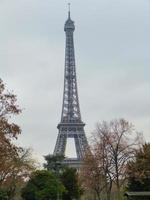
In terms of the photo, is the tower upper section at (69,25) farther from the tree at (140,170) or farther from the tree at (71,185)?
the tree at (140,170)

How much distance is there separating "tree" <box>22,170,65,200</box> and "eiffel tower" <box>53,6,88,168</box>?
38808 millimetres

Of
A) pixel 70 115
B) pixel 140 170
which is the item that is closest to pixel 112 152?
pixel 140 170

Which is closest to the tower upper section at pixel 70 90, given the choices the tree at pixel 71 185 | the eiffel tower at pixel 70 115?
the eiffel tower at pixel 70 115

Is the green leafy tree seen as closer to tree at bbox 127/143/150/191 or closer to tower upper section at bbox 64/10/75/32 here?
tree at bbox 127/143/150/191

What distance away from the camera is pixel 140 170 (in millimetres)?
67250

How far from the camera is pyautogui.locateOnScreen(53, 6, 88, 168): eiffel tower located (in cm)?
12619

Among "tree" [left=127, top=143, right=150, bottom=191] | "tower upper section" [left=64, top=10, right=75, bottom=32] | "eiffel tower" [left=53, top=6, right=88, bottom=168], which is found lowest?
"tree" [left=127, top=143, right=150, bottom=191]

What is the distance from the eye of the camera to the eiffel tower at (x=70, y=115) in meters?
126

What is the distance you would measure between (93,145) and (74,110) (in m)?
75.1

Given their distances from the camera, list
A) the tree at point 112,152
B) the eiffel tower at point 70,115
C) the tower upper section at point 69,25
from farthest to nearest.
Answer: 1. the tower upper section at point 69,25
2. the eiffel tower at point 70,115
3. the tree at point 112,152

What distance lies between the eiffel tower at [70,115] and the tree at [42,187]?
38.8 meters

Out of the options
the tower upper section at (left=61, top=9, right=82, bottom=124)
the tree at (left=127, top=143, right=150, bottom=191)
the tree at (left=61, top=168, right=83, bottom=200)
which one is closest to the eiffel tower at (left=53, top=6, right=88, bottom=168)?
the tower upper section at (left=61, top=9, right=82, bottom=124)

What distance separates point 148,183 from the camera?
70.2 m

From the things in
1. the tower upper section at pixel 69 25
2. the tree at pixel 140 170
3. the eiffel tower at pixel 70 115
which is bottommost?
the tree at pixel 140 170
